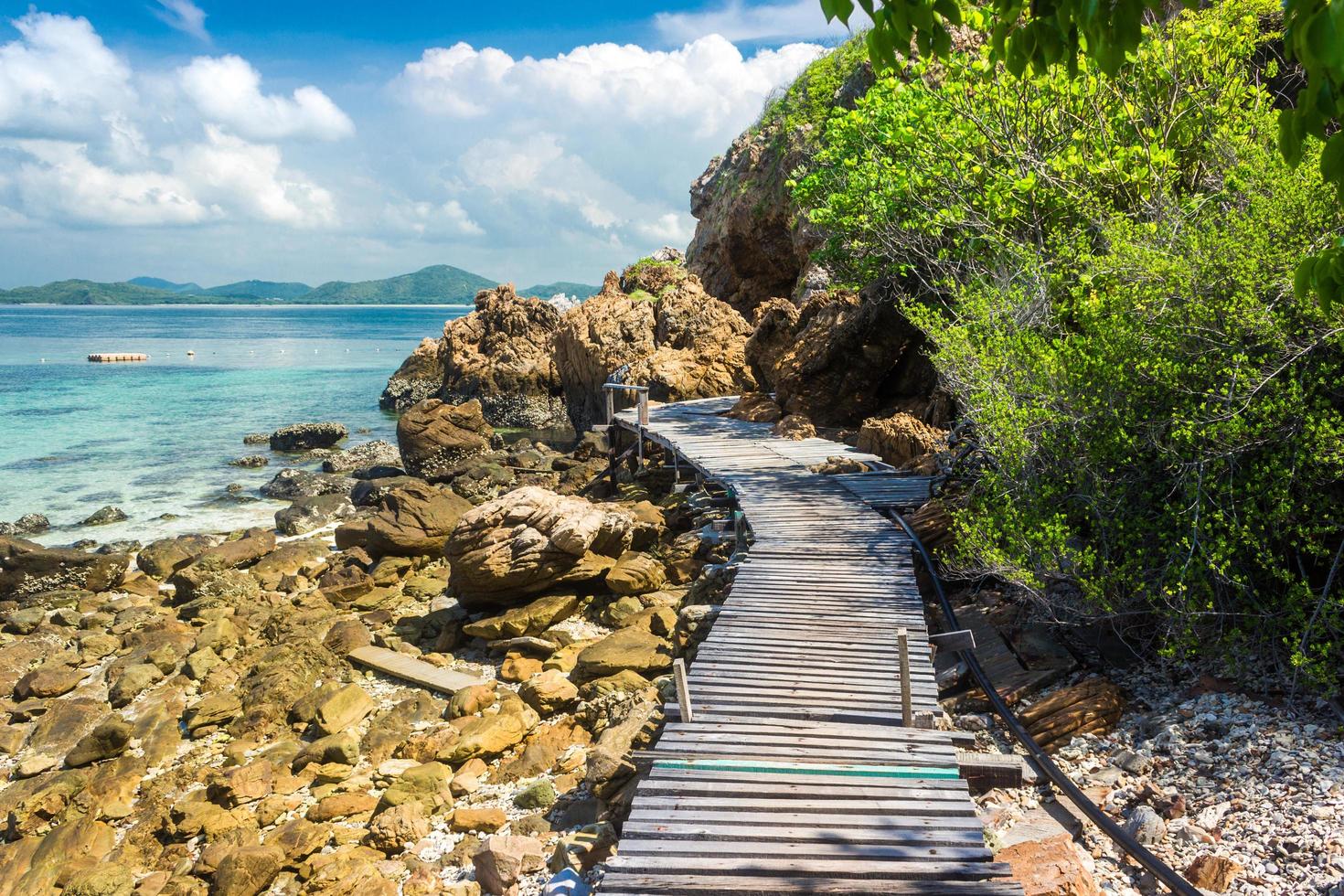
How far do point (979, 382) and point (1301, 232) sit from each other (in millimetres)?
3924

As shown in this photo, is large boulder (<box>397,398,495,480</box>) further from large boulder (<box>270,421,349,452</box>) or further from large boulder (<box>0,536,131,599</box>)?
large boulder (<box>0,536,131,599</box>)

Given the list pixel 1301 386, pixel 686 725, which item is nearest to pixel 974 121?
pixel 1301 386

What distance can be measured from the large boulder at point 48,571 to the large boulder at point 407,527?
546cm

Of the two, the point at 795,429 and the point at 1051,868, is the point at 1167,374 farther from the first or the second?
the point at 795,429

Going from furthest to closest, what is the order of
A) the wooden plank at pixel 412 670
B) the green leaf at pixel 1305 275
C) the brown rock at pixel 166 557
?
the brown rock at pixel 166 557, the wooden plank at pixel 412 670, the green leaf at pixel 1305 275

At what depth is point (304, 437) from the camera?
4191 centimetres

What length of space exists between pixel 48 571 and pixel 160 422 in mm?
33824

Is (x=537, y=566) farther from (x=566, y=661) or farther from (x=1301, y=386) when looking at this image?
(x=1301, y=386)

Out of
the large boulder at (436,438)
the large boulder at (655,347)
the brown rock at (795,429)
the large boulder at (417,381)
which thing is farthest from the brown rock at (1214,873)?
the large boulder at (417,381)

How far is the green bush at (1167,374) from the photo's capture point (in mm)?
8383

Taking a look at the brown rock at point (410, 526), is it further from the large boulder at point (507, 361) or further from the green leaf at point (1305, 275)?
the large boulder at point (507, 361)

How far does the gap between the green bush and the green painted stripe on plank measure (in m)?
2.91

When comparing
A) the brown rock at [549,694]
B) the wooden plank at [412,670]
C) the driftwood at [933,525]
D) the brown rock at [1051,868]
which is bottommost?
the wooden plank at [412,670]

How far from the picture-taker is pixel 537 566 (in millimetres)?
16078
